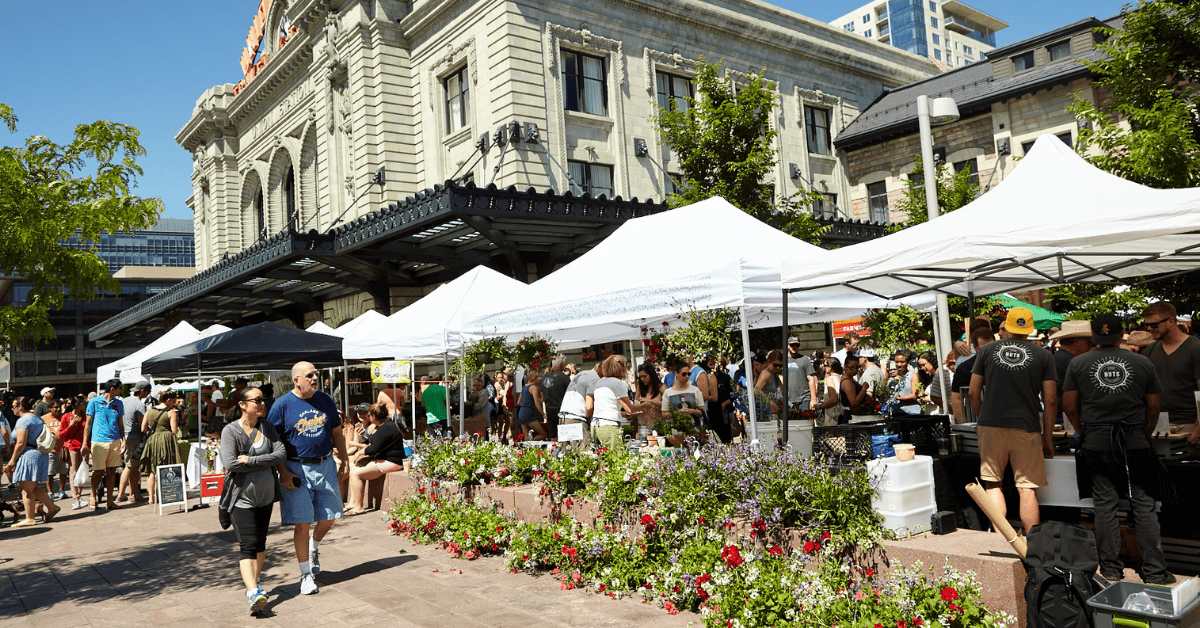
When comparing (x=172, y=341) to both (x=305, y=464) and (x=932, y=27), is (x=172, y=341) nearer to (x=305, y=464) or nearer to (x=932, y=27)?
(x=305, y=464)

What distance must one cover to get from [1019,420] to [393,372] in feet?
40.4

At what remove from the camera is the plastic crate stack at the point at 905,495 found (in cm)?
528

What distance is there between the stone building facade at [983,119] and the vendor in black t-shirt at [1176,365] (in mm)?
23582

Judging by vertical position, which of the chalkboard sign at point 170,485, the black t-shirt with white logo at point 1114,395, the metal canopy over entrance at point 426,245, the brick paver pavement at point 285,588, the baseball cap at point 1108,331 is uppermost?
the metal canopy over entrance at point 426,245

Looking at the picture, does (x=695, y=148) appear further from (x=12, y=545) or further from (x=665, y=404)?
(x=12, y=545)

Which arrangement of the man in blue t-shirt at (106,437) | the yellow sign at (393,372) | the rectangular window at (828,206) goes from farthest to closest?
the rectangular window at (828,206) < the yellow sign at (393,372) < the man in blue t-shirt at (106,437)

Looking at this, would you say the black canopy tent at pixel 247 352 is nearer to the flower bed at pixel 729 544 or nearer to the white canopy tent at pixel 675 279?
the white canopy tent at pixel 675 279

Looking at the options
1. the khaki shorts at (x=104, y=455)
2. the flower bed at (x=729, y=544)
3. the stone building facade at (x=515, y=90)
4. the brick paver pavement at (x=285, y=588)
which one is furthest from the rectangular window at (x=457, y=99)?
the flower bed at (x=729, y=544)

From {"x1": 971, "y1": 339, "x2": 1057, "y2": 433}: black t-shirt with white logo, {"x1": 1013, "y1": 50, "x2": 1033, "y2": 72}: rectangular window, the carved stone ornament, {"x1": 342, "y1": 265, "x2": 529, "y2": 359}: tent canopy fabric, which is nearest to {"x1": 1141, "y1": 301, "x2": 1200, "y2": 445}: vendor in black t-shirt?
{"x1": 971, "y1": 339, "x2": 1057, "y2": 433}: black t-shirt with white logo

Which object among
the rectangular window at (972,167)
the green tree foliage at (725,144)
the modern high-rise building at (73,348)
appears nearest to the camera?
the green tree foliage at (725,144)

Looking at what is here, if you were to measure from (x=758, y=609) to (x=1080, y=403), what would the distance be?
98.6 inches

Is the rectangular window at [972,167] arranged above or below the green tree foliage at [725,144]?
above

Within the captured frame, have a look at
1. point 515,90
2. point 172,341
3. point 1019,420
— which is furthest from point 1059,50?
point 172,341

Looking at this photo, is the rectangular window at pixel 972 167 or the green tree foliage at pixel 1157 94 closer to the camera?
the green tree foliage at pixel 1157 94
